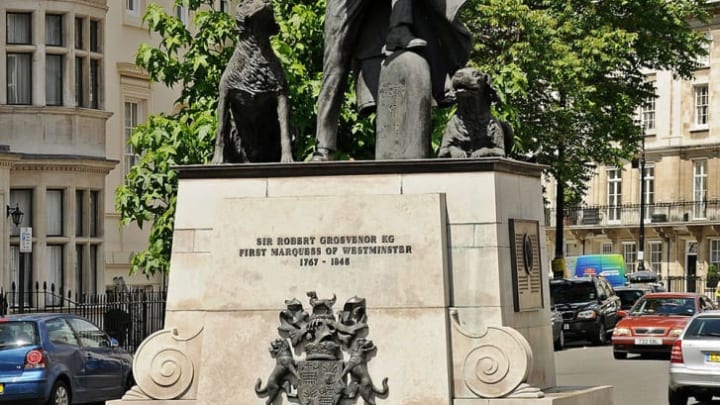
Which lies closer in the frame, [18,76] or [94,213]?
[18,76]

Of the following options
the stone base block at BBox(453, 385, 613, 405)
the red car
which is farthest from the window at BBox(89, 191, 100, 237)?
the stone base block at BBox(453, 385, 613, 405)

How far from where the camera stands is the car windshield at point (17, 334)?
2434 cm

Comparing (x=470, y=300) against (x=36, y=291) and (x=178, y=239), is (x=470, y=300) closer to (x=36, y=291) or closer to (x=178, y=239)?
(x=178, y=239)

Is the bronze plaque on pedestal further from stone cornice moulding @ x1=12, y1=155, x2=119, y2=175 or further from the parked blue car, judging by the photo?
stone cornice moulding @ x1=12, y1=155, x2=119, y2=175

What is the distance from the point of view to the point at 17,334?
24516mm

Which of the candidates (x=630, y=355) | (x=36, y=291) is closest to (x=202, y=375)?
(x=36, y=291)

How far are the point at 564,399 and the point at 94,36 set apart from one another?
3010 cm

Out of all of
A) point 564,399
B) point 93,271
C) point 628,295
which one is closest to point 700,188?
point 628,295

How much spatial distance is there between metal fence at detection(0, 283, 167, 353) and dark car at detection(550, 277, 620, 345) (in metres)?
11.6

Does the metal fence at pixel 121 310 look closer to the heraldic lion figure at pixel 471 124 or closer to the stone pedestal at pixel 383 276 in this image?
the stone pedestal at pixel 383 276

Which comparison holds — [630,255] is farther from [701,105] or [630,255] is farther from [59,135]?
[59,135]

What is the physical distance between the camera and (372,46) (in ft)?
55.3

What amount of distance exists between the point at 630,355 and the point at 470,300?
91.0ft

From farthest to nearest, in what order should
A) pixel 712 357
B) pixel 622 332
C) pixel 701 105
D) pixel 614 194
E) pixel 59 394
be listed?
pixel 614 194, pixel 701 105, pixel 622 332, pixel 712 357, pixel 59 394
